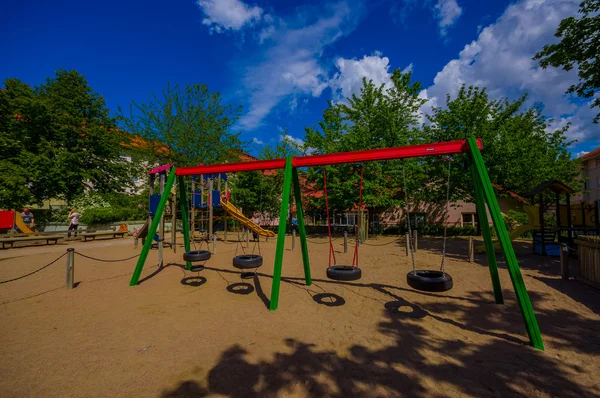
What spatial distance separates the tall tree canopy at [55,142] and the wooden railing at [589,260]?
29.6 meters

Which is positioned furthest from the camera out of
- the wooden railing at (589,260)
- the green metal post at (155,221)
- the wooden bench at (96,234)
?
the wooden bench at (96,234)

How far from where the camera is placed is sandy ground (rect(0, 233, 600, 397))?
2914mm

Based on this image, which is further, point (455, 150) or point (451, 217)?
point (451, 217)

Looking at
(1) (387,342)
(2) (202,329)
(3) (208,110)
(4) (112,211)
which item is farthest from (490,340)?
(3) (208,110)

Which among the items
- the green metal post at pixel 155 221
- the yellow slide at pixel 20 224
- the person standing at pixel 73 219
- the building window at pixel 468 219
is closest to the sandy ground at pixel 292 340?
the green metal post at pixel 155 221

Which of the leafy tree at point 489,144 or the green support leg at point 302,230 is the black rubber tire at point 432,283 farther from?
the leafy tree at point 489,144

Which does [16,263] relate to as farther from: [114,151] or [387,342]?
[114,151]

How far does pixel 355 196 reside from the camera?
64.9 ft

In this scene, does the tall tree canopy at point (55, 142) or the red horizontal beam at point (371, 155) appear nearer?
the red horizontal beam at point (371, 155)

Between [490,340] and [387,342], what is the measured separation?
60.1 inches

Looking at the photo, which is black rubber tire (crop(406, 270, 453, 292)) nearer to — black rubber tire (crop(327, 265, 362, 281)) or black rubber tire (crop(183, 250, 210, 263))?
black rubber tire (crop(327, 265, 362, 281))

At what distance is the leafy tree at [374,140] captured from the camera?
19609 millimetres

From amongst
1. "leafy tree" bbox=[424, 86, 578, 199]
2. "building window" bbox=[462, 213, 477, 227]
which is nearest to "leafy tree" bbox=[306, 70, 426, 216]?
"leafy tree" bbox=[424, 86, 578, 199]

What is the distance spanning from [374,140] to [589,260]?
49.3 feet
